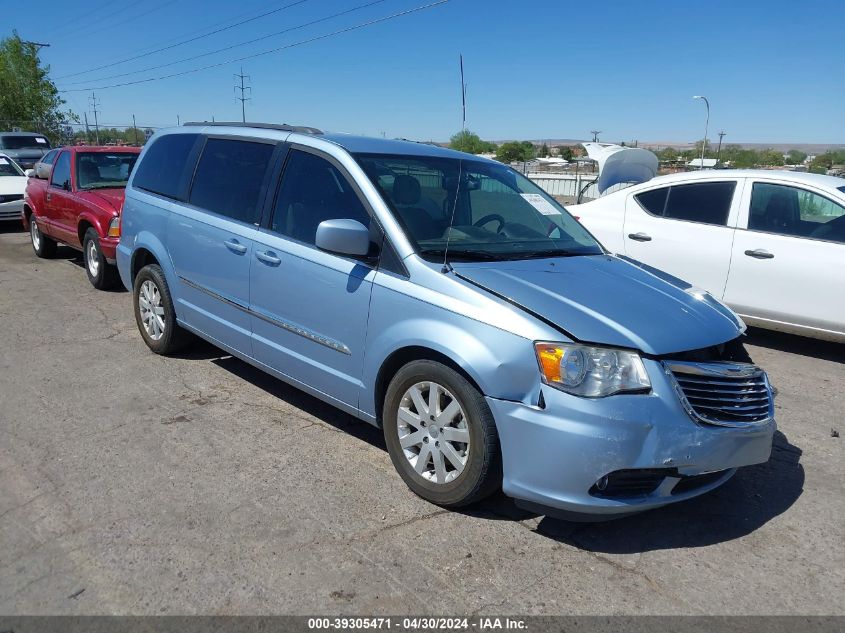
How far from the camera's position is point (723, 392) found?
10.6 feet

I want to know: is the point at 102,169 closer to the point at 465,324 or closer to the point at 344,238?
the point at 344,238

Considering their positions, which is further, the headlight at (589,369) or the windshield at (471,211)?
the windshield at (471,211)

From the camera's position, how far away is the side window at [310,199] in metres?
4.03

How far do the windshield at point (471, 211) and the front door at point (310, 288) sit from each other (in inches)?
10.0

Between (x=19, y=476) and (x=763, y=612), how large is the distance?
3.68m

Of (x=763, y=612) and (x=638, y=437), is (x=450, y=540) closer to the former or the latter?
(x=638, y=437)

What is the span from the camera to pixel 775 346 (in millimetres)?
6867

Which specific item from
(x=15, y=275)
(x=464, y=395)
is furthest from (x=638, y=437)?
(x=15, y=275)

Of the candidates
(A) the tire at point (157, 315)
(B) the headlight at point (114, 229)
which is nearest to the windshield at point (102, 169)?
(B) the headlight at point (114, 229)

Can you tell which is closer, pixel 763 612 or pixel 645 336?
pixel 763 612

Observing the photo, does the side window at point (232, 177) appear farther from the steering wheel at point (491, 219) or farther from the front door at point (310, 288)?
the steering wheel at point (491, 219)

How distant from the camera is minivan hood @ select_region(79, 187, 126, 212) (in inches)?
327

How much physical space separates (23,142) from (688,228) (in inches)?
1113

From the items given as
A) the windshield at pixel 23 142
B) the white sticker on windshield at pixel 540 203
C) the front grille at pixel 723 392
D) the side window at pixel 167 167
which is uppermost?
the windshield at pixel 23 142
